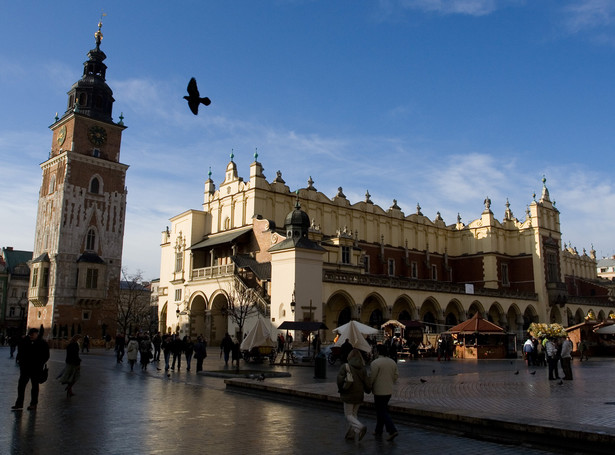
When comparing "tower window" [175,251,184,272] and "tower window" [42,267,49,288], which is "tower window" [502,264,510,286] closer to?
"tower window" [175,251,184,272]

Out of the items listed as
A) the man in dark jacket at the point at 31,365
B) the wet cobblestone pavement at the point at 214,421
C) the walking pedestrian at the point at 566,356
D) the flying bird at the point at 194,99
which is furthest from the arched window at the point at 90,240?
the flying bird at the point at 194,99

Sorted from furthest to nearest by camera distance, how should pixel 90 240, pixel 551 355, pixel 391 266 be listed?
pixel 391 266 → pixel 90 240 → pixel 551 355

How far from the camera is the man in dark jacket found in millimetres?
11805

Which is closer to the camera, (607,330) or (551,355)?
(551,355)

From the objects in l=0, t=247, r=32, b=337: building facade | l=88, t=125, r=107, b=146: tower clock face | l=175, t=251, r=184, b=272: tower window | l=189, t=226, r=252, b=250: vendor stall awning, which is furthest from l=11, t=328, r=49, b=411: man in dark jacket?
l=0, t=247, r=32, b=337: building facade

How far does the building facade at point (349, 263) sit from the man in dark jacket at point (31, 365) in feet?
72.1

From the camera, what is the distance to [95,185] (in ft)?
187

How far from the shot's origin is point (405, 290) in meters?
44.8

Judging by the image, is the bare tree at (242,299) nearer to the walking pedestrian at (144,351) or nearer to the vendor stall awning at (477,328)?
the walking pedestrian at (144,351)

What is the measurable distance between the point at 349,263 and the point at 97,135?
98.0 ft

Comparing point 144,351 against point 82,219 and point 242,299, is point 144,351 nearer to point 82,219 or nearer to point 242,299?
point 242,299

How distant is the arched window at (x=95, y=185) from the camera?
5650 cm

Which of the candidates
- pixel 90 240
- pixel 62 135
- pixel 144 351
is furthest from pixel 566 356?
pixel 62 135

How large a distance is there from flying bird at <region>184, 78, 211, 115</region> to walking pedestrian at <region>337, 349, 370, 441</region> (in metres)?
4.90
